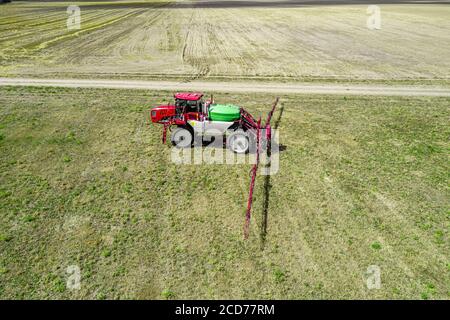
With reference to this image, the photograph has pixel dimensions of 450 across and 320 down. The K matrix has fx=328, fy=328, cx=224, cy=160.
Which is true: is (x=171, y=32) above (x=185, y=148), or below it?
above

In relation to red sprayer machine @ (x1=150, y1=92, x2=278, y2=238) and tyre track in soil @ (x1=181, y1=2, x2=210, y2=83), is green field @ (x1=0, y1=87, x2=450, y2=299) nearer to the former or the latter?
red sprayer machine @ (x1=150, y1=92, x2=278, y2=238)

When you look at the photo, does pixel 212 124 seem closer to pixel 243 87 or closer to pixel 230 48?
pixel 243 87

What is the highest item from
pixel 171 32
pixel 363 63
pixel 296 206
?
pixel 171 32

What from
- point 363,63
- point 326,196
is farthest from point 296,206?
point 363,63

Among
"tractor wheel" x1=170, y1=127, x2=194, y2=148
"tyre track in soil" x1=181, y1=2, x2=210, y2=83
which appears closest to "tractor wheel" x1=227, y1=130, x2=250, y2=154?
"tractor wheel" x1=170, y1=127, x2=194, y2=148

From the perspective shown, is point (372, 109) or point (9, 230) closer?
point (9, 230)

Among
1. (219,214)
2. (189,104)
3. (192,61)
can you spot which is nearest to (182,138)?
(189,104)

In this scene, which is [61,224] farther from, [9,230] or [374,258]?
[374,258]
